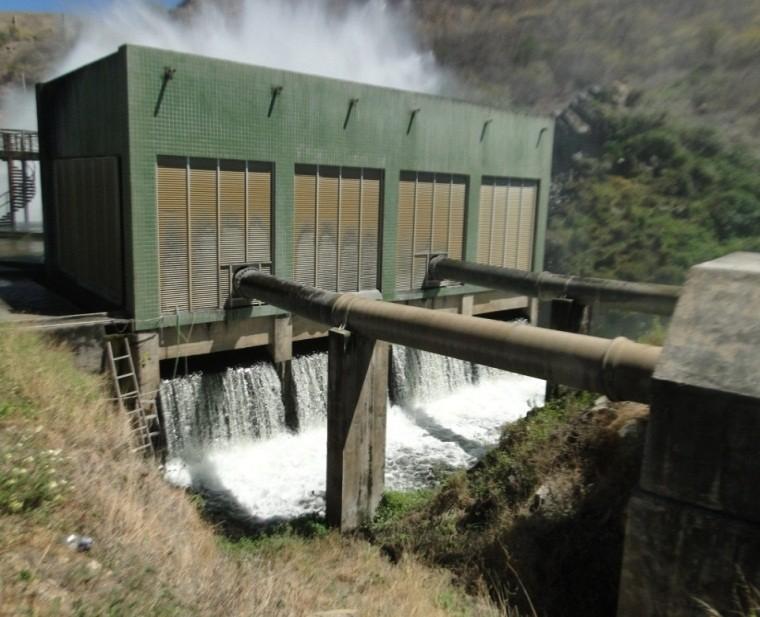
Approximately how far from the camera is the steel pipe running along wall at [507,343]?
753cm

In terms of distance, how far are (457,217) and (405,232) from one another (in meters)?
2.44

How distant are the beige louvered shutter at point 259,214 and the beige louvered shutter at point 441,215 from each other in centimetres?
579

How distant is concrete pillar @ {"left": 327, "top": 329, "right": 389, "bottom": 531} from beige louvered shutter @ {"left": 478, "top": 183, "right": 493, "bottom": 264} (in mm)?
10164

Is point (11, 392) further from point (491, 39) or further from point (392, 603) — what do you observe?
point (491, 39)

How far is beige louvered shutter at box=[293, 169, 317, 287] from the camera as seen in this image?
15.2 m

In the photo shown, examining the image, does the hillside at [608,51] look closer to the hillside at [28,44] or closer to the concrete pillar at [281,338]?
the concrete pillar at [281,338]

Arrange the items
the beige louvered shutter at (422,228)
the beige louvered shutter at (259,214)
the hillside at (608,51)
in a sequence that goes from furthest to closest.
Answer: the hillside at (608,51)
the beige louvered shutter at (422,228)
the beige louvered shutter at (259,214)

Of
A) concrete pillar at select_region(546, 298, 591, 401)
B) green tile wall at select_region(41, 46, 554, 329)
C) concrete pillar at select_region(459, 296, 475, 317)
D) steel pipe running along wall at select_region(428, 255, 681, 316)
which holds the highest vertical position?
green tile wall at select_region(41, 46, 554, 329)

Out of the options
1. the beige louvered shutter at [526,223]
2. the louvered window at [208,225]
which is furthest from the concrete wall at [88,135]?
the beige louvered shutter at [526,223]

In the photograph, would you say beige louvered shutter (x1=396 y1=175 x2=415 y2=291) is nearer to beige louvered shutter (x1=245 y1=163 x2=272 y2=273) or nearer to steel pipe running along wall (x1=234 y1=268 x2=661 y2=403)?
beige louvered shutter (x1=245 y1=163 x2=272 y2=273)

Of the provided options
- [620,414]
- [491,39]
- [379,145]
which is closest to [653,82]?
[491,39]

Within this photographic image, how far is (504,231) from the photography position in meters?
21.3

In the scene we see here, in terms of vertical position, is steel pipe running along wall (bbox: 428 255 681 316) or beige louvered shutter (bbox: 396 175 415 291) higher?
beige louvered shutter (bbox: 396 175 415 291)

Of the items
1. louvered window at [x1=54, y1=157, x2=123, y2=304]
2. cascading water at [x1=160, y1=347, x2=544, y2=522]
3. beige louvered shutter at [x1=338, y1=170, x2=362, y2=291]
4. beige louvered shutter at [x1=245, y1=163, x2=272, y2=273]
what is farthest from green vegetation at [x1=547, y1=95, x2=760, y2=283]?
louvered window at [x1=54, y1=157, x2=123, y2=304]
